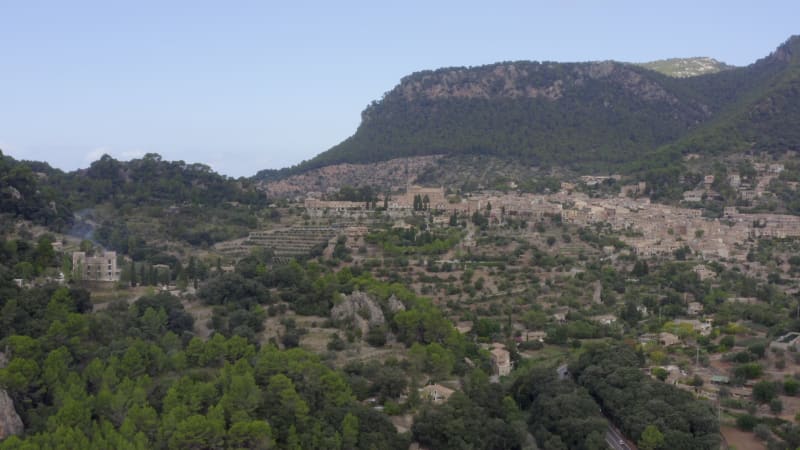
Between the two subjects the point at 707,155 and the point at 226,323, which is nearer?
the point at 226,323

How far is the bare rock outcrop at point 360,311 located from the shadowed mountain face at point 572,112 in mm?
40409

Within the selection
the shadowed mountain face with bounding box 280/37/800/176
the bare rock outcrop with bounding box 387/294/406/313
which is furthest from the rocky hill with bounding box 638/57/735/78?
the bare rock outcrop with bounding box 387/294/406/313

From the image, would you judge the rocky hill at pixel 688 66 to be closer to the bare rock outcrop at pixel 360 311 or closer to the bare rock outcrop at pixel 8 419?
the bare rock outcrop at pixel 360 311

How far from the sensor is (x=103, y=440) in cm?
1694

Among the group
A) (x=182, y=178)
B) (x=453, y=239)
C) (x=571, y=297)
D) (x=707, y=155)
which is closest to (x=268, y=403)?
(x=571, y=297)

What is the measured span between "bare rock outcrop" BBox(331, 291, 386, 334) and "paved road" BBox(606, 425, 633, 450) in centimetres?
747

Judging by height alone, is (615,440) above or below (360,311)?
below

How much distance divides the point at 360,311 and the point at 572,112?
55.5m

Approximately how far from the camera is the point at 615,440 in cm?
2217

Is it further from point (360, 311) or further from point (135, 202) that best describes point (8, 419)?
point (135, 202)

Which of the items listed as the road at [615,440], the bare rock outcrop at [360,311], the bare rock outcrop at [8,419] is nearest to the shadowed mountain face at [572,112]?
the bare rock outcrop at [360,311]

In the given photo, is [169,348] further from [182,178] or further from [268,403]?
[182,178]

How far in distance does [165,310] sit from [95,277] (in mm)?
4146

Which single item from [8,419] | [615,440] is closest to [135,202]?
[8,419]
